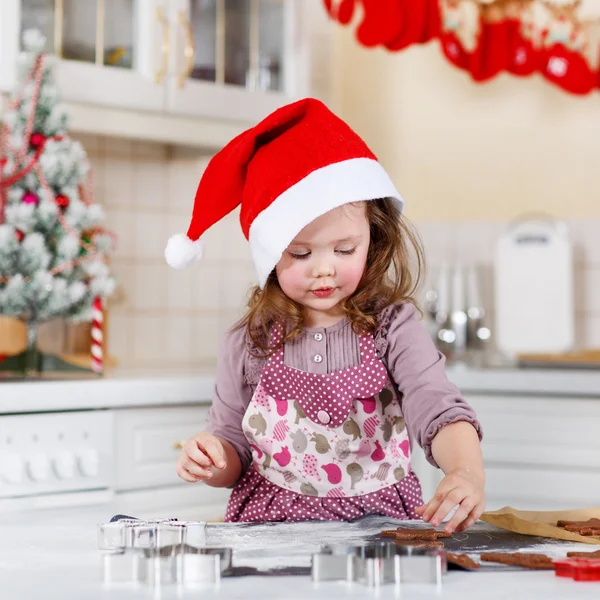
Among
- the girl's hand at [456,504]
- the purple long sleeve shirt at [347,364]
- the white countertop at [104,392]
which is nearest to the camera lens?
the girl's hand at [456,504]

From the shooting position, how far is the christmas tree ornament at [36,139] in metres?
2.01

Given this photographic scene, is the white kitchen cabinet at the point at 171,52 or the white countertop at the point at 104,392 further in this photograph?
the white kitchen cabinet at the point at 171,52

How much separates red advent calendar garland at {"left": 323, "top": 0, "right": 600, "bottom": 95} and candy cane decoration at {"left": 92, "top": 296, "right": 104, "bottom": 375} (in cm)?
93

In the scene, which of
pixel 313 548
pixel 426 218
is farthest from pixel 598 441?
pixel 313 548

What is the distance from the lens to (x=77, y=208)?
2.01m

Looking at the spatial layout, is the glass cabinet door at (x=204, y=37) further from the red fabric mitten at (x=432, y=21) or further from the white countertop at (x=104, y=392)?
the white countertop at (x=104, y=392)

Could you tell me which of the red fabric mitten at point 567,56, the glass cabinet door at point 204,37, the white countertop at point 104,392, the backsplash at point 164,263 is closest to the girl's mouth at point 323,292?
the white countertop at point 104,392

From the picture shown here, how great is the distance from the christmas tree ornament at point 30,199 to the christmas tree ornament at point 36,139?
0.33 ft

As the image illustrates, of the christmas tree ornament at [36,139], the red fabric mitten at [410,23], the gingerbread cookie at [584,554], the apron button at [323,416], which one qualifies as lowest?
the gingerbread cookie at [584,554]

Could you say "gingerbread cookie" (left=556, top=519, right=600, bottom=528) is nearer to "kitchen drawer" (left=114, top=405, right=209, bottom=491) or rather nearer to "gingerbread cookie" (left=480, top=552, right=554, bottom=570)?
"gingerbread cookie" (left=480, top=552, right=554, bottom=570)

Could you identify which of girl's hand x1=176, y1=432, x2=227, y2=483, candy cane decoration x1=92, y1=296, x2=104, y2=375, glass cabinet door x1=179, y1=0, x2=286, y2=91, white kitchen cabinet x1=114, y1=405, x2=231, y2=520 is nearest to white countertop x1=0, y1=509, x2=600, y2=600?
girl's hand x1=176, y1=432, x2=227, y2=483

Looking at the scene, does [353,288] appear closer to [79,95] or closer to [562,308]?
[79,95]

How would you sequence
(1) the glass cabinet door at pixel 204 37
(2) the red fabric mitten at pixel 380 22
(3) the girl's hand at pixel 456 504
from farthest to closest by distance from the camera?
(2) the red fabric mitten at pixel 380 22, (1) the glass cabinet door at pixel 204 37, (3) the girl's hand at pixel 456 504

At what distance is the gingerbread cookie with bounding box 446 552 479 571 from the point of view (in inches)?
30.2
